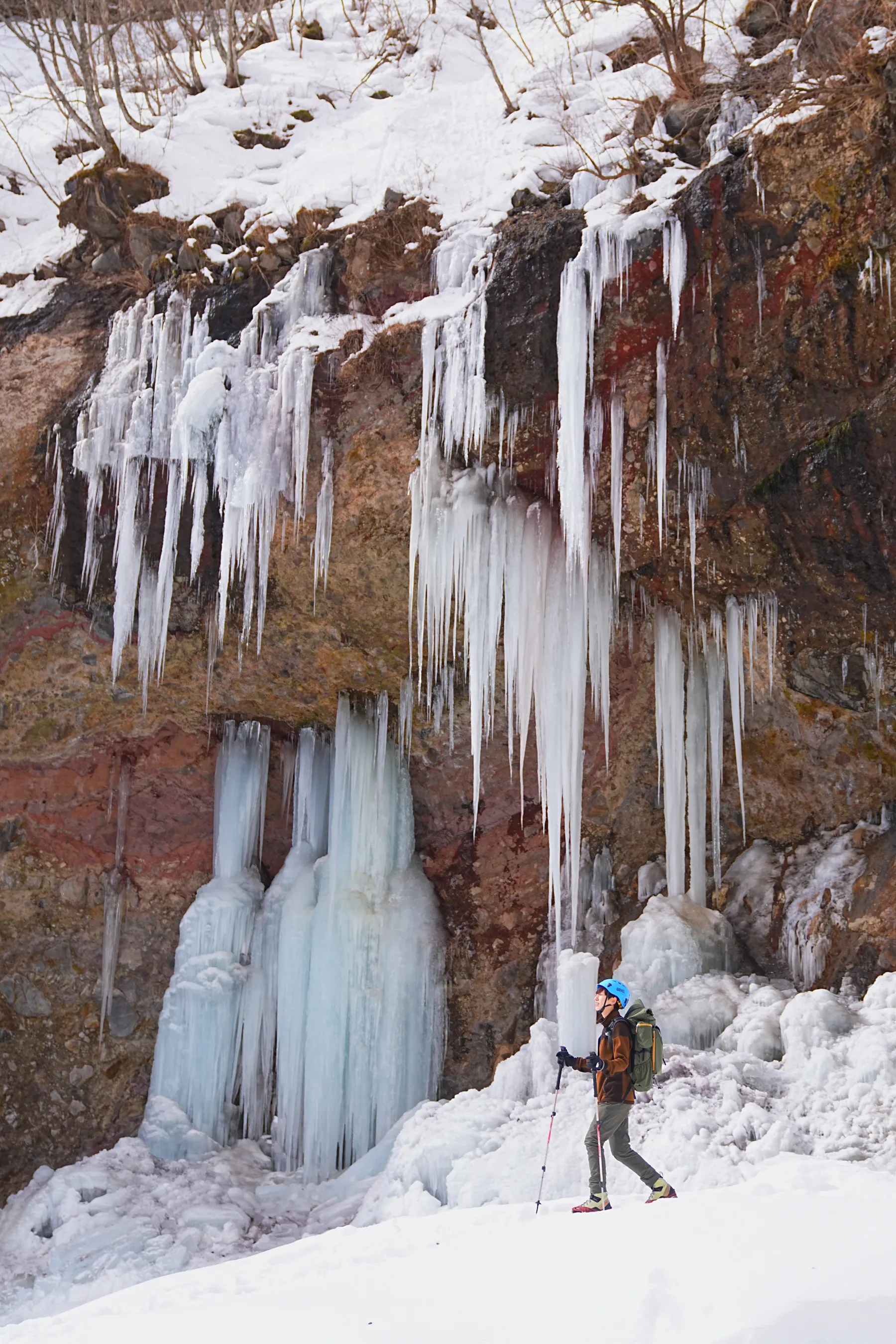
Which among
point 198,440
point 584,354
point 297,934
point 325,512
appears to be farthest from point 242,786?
point 584,354

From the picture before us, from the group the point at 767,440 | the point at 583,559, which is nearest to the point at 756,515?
the point at 767,440

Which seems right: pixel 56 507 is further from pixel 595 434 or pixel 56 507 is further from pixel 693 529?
pixel 693 529

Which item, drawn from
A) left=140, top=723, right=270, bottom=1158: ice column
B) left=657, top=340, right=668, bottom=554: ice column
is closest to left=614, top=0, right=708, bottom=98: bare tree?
left=657, top=340, right=668, bottom=554: ice column

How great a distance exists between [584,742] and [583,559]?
249 centimetres

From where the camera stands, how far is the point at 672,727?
8039 mm

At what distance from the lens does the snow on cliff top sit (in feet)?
26.8

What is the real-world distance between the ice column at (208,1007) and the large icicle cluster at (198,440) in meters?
2.20

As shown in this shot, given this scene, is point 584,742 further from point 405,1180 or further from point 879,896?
point 405,1180

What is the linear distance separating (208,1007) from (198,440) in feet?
15.6

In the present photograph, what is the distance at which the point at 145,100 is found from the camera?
36.9ft

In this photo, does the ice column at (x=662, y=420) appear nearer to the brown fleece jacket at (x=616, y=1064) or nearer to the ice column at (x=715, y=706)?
the ice column at (x=715, y=706)

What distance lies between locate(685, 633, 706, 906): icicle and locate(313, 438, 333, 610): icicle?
2.78 m

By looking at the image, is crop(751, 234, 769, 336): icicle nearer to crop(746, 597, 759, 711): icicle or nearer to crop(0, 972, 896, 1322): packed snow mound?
crop(746, 597, 759, 711): icicle

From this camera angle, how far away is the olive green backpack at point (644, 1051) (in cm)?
470
